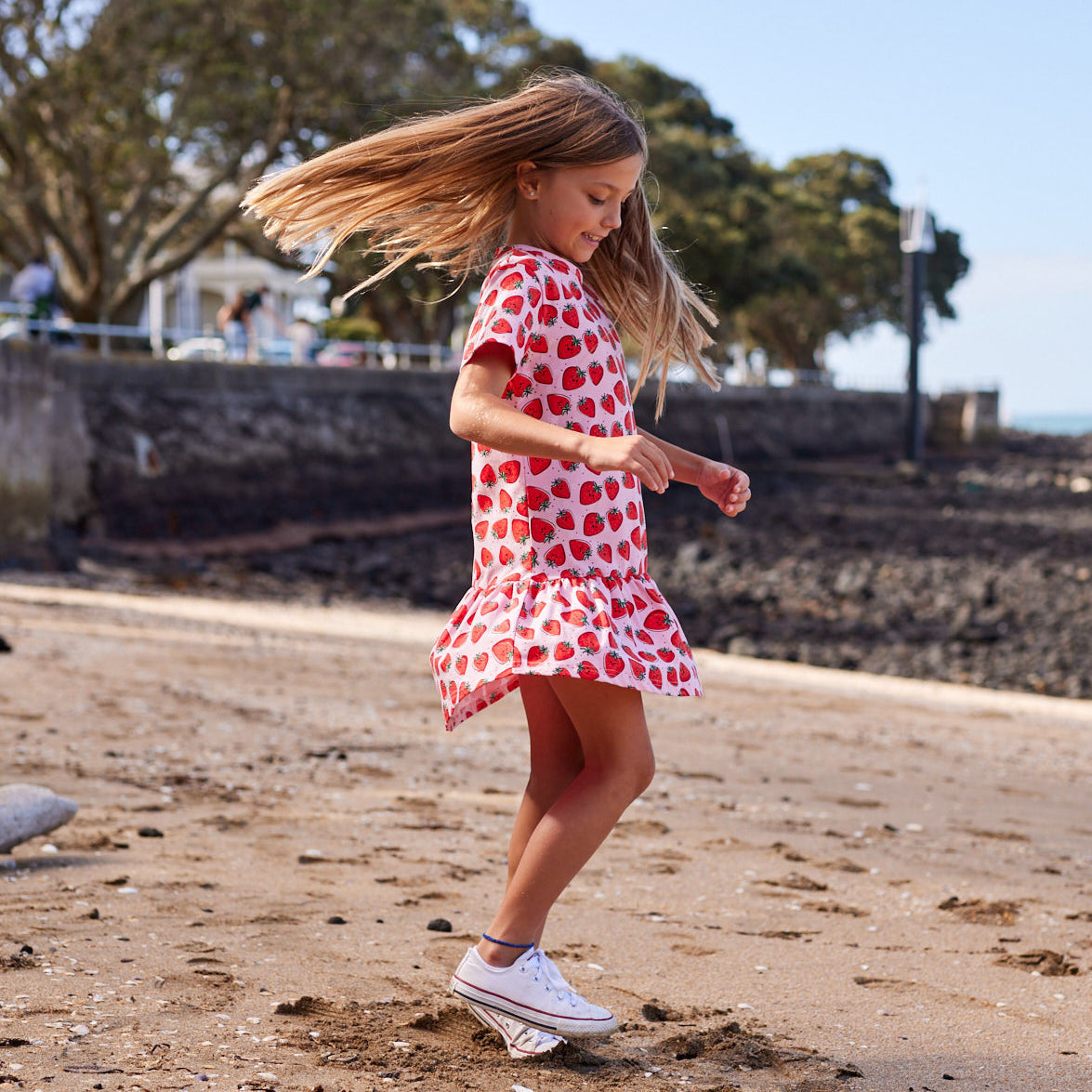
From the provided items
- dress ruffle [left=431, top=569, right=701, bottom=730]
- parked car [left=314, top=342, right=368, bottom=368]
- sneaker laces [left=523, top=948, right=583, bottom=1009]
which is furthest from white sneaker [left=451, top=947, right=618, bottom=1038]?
parked car [left=314, top=342, right=368, bottom=368]

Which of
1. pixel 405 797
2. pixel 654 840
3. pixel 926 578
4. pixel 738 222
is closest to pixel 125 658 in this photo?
pixel 405 797

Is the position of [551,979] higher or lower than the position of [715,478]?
lower

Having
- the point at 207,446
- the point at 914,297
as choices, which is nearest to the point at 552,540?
the point at 207,446

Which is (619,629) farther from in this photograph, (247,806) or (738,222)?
(738,222)

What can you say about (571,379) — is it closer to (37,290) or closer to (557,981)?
(557,981)

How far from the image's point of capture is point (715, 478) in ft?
Answer: 8.64

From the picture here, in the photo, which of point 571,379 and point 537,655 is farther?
point 571,379

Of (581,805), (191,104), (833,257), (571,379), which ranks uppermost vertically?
(833,257)

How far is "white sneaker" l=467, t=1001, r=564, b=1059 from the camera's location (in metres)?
2.49

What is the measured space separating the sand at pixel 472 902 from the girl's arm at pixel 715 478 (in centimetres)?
104

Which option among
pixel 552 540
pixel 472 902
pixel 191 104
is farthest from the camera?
pixel 191 104

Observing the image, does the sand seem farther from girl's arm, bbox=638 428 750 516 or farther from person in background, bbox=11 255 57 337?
person in background, bbox=11 255 57 337

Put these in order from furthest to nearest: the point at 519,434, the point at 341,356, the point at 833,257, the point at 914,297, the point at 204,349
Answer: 1. the point at 833,257
2. the point at 914,297
3. the point at 341,356
4. the point at 204,349
5. the point at 519,434

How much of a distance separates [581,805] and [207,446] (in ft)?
57.1
